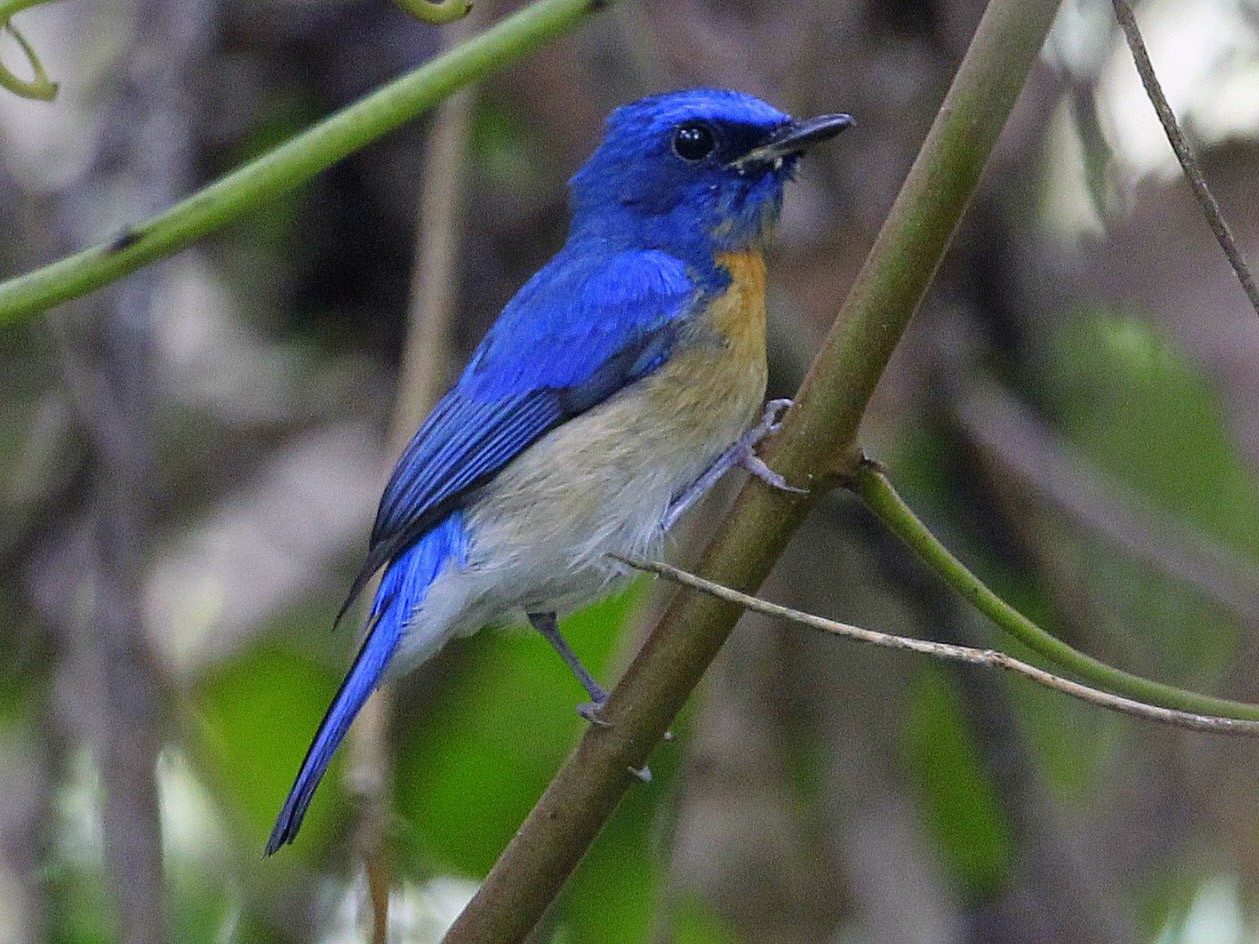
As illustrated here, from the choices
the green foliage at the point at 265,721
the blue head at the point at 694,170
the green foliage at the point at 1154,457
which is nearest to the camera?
the blue head at the point at 694,170

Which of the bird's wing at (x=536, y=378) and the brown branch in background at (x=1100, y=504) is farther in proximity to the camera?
the brown branch in background at (x=1100, y=504)

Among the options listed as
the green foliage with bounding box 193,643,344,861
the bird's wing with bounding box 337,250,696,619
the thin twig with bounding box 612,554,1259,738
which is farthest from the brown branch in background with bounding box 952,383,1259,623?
the thin twig with bounding box 612,554,1259,738

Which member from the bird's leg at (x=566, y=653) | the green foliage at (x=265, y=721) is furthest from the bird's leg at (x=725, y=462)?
the green foliage at (x=265, y=721)

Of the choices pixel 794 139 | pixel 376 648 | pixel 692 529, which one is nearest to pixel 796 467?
pixel 376 648

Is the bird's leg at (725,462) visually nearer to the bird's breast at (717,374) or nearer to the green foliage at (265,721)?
the bird's breast at (717,374)

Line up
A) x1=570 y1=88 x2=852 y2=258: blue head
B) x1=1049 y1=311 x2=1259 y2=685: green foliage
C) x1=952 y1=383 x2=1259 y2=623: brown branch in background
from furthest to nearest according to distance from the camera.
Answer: x1=1049 y1=311 x2=1259 y2=685: green foliage < x1=952 y1=383 x2=1259 y2=623: brown branch in background < x1=570 y1=88 x2=852 y2=258: blue head

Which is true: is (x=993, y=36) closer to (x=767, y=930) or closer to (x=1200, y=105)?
(x=1200, y=105)

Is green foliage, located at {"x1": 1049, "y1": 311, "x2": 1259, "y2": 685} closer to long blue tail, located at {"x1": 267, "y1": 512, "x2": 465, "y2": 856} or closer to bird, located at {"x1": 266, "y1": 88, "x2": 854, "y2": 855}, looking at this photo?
bird, located at {"x1": 266, "y1": 88, "x2": 854, "y2": 855}
